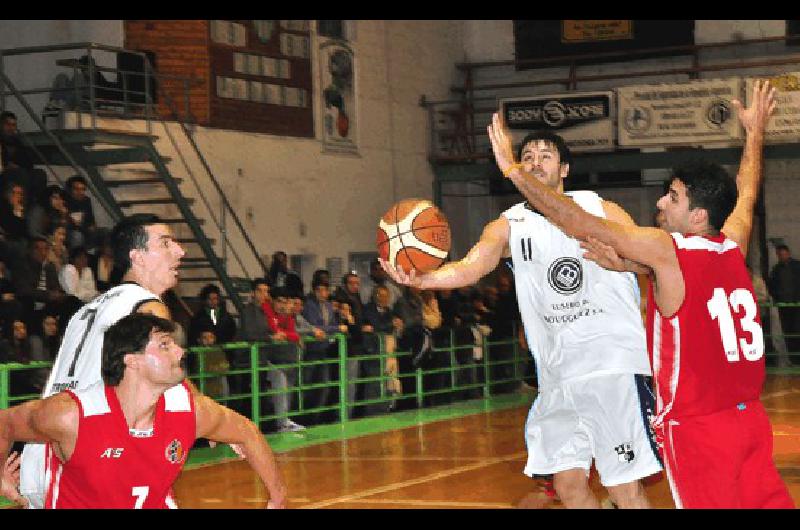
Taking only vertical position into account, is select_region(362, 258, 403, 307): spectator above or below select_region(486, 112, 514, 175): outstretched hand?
below

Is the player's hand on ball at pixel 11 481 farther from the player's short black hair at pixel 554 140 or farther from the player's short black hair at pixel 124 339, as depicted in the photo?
the player's short black hair at pixel 554 140

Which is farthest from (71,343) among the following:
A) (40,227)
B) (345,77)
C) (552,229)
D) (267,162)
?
(345,77)

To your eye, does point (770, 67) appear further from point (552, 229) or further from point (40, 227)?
point (552, 229)

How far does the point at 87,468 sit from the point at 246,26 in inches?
627

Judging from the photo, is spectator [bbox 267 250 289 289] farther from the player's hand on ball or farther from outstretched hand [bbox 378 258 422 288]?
the player's hand on ball

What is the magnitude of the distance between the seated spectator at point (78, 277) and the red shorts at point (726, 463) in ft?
30.6

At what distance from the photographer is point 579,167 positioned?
75.8ft

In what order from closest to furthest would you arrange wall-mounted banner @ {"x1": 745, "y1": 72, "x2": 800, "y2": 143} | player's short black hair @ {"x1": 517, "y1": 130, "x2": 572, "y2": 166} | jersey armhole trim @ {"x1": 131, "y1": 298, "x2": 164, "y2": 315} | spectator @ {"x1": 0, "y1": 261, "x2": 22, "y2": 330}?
jersey armhole trim @ {"x1": 131, "y1": 298, "x2": 164, "y2": 315}, player's short black hair @ {"x1": 517, "y1": 130, "x2": 572, "y2": 166}, spectator @ {"x1": 0, "y1": 261, "x2": 22, "y2": 330}, wall-mounted banner @ {"x1": 745, "y1": 72, "x2": 800, "y2": 143}

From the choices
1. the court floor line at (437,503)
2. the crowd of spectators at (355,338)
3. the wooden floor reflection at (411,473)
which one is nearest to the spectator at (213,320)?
the crowd of spectators at (355,338)

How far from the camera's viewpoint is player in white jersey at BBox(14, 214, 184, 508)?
217 inches

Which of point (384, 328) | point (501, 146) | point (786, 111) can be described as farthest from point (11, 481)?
point (786, 111)

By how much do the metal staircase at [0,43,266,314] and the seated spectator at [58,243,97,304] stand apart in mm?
2756

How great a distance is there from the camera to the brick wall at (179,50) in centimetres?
1895

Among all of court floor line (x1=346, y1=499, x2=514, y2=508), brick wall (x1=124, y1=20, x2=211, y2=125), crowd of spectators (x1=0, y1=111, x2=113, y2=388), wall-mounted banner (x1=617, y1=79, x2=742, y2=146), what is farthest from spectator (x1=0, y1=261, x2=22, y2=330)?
wall-mounted banner (x1=617, y1=79, x2=742, y2=146)
